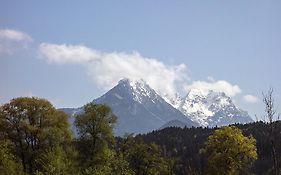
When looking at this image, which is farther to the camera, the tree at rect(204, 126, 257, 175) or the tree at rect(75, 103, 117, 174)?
the tree at rect(75, 103, 117, 174)

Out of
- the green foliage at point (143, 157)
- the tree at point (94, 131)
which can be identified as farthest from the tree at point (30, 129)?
the green foliage at point (143, 157)

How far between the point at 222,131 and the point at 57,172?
2479 centimetres

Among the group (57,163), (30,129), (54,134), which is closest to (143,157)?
(54,134)

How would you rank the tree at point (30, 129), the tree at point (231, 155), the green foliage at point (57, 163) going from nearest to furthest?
1. the green foliage at point (57, 163)
2. the tree at point (231, 155)
3. the tree at point (30, 129)

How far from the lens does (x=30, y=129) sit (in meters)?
73.6

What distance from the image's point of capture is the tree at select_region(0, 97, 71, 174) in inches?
2902

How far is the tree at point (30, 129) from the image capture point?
242 ft

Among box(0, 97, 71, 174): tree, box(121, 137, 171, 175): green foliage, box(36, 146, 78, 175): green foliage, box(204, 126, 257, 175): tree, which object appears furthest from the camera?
box(121, 137, 171, 175): green foliage

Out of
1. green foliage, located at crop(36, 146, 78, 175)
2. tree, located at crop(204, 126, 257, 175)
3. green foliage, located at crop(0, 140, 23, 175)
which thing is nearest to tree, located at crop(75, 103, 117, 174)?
green foliage, located at crop(36, 146, 78, 175)

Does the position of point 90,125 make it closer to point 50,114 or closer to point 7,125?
point 50,114

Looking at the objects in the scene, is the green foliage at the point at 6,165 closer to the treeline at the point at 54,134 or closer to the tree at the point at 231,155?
the treeline at the point at 54,134

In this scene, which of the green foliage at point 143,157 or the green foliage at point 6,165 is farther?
the green foliage at point 143,157

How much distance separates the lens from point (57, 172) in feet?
183

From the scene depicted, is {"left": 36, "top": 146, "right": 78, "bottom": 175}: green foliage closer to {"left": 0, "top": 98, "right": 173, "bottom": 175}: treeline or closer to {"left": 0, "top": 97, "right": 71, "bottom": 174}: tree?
{"left": 0, "top": 98, "right": 173, "bottom": 175}: treeline
